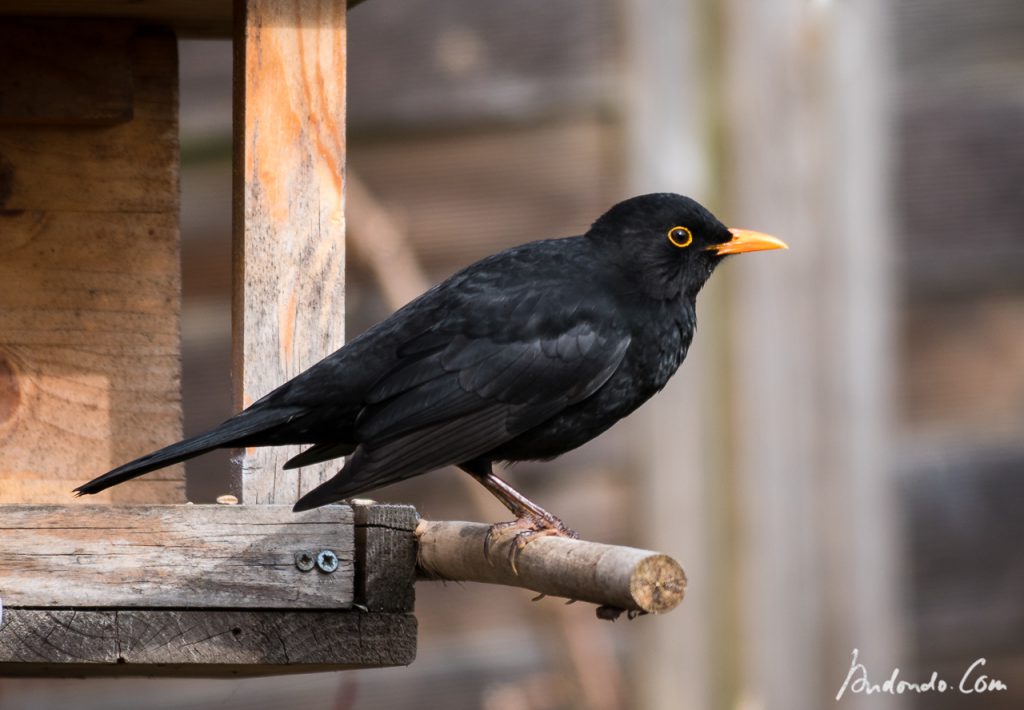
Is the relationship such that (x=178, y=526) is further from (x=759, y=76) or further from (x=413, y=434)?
(x=759, y=76)

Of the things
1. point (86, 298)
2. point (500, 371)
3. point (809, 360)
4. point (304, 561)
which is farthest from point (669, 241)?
point (86, 298)

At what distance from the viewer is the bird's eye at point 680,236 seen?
4023 mm

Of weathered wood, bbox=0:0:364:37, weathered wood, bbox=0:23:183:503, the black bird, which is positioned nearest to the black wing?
the black bird

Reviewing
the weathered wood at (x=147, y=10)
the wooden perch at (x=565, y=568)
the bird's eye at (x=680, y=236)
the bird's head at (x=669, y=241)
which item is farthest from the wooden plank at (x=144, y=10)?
the wooden perch at (x=565, y=568)

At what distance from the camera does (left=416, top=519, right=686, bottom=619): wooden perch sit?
2473 mm

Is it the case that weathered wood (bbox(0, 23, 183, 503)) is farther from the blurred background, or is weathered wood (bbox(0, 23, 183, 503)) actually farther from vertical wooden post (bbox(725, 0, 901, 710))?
vertical wooden post (bbox(725, 0, 901, 710))

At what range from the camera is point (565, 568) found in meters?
2.74

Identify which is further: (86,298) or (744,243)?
Answer: (744,243)

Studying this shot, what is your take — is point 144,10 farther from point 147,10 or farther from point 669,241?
point 669,241

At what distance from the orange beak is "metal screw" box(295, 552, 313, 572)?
4.59 ft

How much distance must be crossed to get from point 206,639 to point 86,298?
1.02m

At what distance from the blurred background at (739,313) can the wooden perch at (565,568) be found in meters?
1.32

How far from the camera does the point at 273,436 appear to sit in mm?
3303

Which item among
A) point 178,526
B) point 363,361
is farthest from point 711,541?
point 178,526
